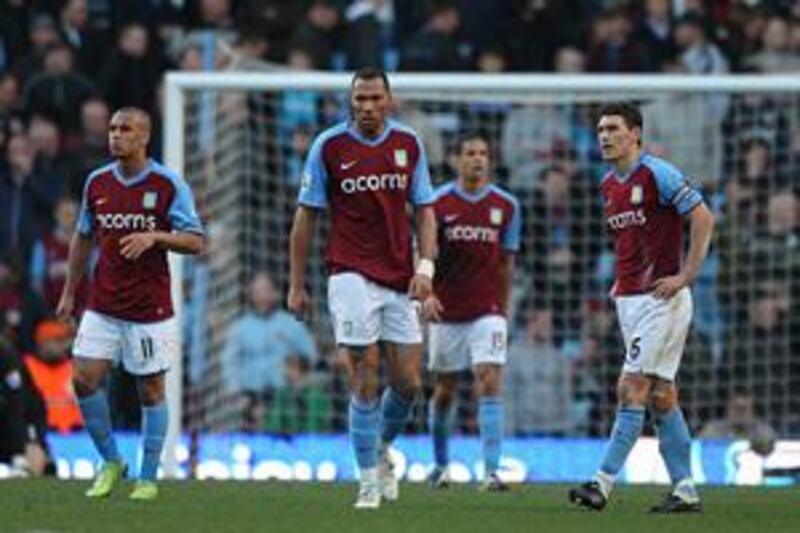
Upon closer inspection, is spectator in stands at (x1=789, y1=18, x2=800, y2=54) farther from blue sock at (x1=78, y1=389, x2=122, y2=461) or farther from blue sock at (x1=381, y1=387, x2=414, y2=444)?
blue sock at (x1=78, y1=389, x2=122, y2=461)

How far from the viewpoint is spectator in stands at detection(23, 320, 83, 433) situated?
22.2 m

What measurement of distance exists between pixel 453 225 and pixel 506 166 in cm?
404

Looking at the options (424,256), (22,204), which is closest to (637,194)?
(424,256)

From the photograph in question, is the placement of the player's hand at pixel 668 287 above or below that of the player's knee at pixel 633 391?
above

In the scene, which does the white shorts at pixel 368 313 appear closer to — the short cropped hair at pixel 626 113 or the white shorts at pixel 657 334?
the white shorts at pixel 657 334

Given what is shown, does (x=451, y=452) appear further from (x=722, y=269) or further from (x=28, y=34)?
(x=28, y=34)

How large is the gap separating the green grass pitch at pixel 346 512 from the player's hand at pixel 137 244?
138cm

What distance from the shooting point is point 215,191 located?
22.9 meters

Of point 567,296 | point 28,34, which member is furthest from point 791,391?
point 28,34

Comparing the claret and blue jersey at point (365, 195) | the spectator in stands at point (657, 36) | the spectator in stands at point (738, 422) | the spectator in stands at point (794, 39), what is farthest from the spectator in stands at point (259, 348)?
the claret and blue jersey at point (365, 195)

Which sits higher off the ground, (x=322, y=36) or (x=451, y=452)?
(x=322, y=36)

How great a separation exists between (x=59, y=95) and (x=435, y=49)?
3.38 m

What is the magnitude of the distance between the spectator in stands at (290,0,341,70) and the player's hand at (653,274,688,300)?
1044 cm

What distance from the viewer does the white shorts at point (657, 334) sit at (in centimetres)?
1511
